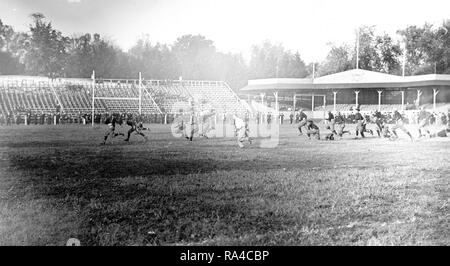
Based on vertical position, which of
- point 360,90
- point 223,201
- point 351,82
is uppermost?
point 351,82

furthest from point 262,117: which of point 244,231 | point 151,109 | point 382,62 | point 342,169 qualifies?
point 244,231

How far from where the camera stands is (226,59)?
6044 centimetres

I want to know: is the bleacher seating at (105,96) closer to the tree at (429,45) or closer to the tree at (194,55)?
the tree at (194,55)

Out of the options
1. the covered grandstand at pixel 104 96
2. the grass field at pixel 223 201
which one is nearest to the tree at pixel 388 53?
the covered grandstand at pixel 104 96

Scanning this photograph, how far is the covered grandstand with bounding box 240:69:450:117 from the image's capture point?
4978cm

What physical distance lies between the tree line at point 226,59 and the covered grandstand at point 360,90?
254 cm

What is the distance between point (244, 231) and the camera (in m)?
5.74

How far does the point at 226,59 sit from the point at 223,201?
54.1 meters

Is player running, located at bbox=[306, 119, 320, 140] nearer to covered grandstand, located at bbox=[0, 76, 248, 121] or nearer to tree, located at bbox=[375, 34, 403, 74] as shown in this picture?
covered grandstand, located at bbox=[0, 76, 248, 121]

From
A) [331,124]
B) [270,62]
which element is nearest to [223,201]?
[331,124]

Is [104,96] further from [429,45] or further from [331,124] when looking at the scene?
[429,45]

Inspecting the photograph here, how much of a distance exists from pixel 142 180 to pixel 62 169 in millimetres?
2561

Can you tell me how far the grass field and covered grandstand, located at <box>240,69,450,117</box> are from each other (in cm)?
3838
